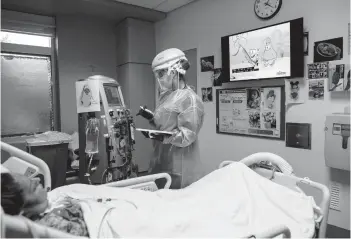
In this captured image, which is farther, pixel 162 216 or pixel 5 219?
pixel 162 216

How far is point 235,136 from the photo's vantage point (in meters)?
3.31

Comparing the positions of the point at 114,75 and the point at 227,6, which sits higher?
the point at 227,6

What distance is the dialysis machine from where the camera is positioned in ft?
8.75

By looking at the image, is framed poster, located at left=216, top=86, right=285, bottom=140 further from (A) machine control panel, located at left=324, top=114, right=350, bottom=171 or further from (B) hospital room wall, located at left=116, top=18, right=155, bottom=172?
(B) hospital room wall, located at left=116, top=18, right=155, bottom=172

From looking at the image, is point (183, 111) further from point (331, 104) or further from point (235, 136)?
point (331, 104)

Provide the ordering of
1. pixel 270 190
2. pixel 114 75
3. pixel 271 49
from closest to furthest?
pixel 270 190 < pixel 271 49 < pixel 114 75

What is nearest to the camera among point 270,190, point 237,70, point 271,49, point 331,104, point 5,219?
point 5,219

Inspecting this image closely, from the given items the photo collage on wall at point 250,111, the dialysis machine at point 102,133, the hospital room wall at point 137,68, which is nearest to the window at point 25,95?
the hospital room wall at point 137,68

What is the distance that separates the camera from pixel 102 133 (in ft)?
8.90

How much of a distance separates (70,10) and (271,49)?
2.68 metres

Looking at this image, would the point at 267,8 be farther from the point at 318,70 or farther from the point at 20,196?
the point at 20,196

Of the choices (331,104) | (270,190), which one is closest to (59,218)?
(270,190)

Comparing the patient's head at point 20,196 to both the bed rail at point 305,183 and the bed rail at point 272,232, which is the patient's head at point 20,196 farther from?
the bed rail at point 305,183

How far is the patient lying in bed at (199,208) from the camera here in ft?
3.80
